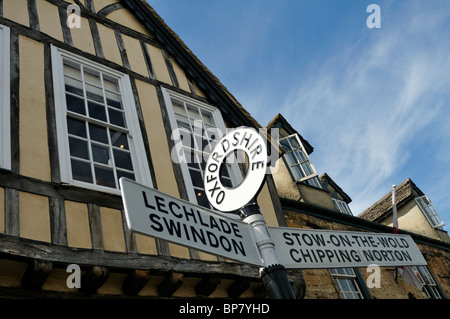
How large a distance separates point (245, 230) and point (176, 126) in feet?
11.8

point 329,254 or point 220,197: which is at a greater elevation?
point 220,197

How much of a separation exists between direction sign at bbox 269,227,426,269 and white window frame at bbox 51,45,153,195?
2.28m

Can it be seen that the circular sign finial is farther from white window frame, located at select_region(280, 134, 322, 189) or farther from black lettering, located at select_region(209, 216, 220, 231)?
white window frame, located at select_region(280, 134, 322, 189)

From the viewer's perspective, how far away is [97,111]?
5570 millimetres

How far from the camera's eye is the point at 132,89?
20.0 feet

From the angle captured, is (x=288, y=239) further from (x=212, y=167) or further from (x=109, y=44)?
(x=109, y=44)

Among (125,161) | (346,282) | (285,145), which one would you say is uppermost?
(285,145)

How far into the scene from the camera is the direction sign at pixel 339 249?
2.99 metres

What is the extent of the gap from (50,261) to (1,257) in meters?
0.39

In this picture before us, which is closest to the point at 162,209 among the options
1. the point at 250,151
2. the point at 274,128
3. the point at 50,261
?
the point at 250,151

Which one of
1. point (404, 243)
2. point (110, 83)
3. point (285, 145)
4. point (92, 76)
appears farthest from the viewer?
point (285, 145)

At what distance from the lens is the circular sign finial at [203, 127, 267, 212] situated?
277cm

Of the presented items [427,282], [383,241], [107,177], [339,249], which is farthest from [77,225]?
[427,282]

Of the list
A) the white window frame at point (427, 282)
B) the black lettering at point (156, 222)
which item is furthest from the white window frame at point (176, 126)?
the white window frame at point (427, 282)
